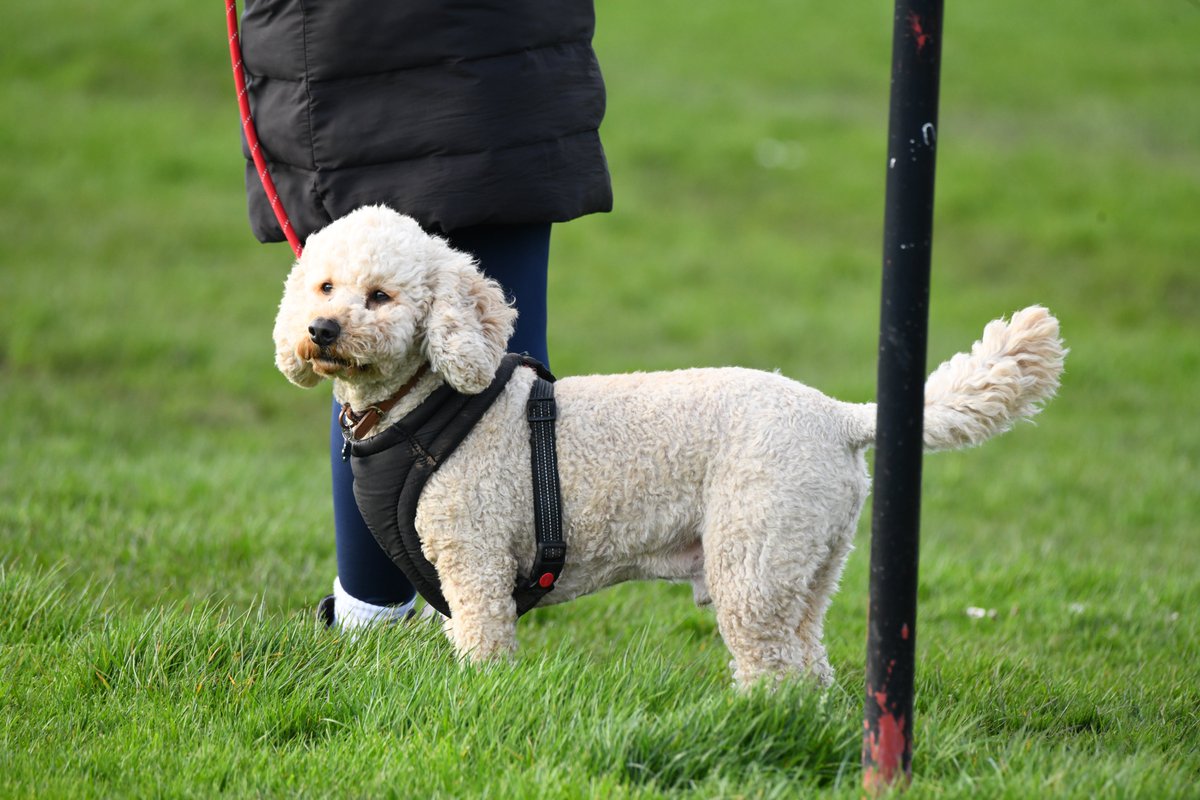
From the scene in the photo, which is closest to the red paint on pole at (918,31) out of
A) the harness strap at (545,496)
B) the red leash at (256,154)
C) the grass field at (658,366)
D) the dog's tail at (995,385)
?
the dog's tail at (995,385)

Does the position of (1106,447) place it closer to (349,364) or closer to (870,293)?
(870,293)

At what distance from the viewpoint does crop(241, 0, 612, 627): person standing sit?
324cm

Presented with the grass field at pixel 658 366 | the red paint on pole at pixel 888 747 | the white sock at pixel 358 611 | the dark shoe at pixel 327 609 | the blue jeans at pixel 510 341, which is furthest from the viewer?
the dark shoe at pixel 327 609

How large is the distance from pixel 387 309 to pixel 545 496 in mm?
622

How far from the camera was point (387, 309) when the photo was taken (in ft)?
10.1

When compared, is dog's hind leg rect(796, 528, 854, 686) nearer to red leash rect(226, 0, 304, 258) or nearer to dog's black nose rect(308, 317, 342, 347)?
dog's black nose rect(308, 317, 342, 347)

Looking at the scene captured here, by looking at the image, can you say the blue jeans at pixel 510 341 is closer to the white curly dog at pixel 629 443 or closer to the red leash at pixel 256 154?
the white curly dog at pixel 629 443

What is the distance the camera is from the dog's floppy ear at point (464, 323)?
3031mm

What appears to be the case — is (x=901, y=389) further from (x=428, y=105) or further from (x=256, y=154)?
(x=256, y=154)

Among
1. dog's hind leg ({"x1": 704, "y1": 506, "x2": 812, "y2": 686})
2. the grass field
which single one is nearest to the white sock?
the grass field

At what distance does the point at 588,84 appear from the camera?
3.46 meters

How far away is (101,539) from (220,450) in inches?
108

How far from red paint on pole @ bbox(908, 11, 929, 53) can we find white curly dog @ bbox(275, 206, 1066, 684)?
97cm

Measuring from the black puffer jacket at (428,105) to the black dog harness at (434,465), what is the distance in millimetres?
500
